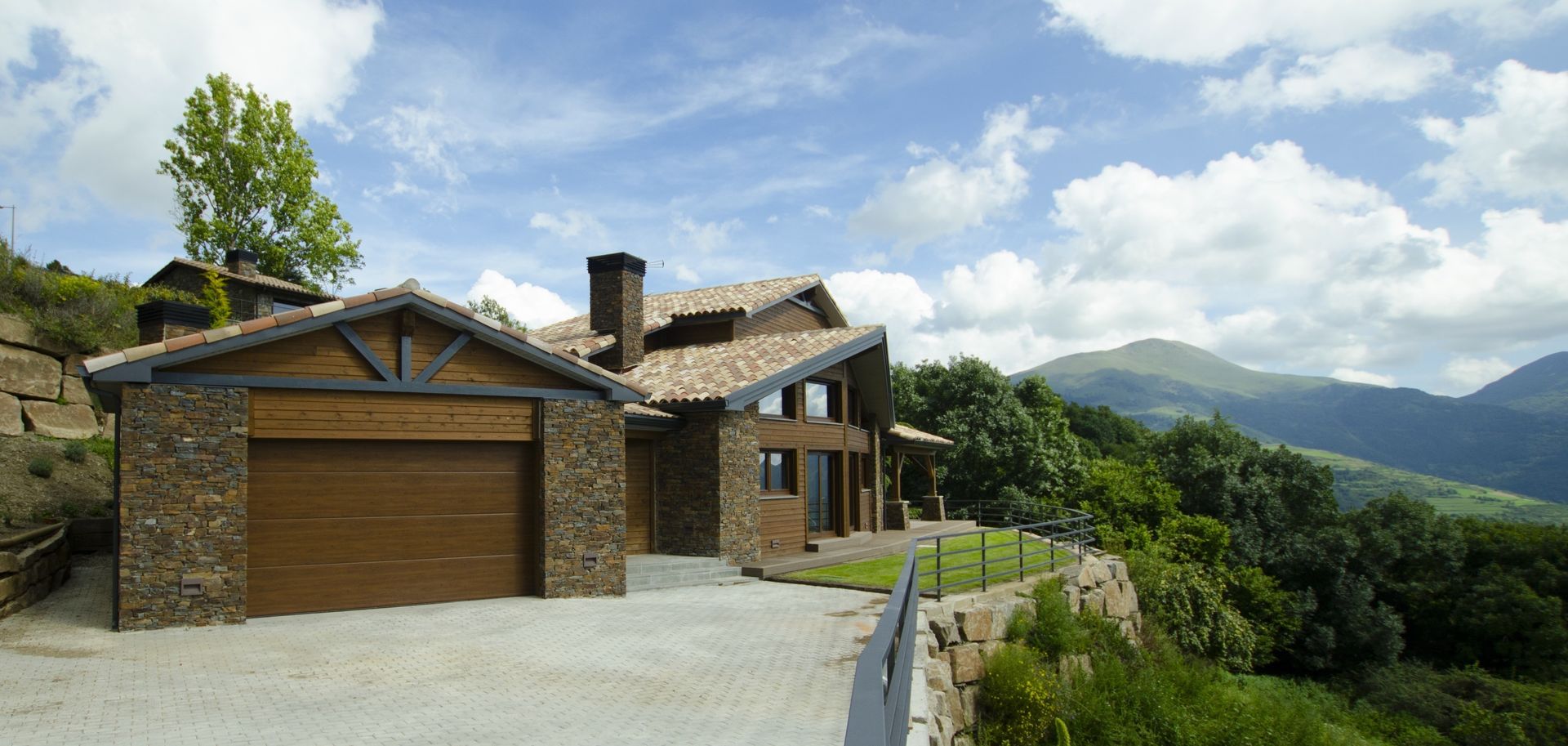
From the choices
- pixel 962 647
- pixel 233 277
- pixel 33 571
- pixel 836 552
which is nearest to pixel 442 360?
pixel 33 571

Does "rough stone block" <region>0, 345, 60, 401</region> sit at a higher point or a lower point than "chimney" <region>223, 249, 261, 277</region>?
lower

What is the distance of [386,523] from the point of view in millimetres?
12133

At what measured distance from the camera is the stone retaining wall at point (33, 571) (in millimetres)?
10883

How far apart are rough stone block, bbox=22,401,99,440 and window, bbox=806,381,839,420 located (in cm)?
1617

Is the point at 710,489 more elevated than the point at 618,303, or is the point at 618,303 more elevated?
the point at 618,303

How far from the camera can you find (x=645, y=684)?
7.96 meters

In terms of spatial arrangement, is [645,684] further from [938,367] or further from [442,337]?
[938,367]

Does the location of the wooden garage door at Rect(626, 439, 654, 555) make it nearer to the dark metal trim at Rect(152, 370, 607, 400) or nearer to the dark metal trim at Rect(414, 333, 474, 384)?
the dark metal trim at Rect(152, 370, 607, 400)

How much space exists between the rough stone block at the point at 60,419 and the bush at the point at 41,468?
288 centimetres

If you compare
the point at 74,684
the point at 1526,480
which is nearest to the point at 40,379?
the point at 74,684

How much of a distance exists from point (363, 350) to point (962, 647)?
845 centimetres

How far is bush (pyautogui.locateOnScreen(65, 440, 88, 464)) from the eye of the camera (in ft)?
59.8

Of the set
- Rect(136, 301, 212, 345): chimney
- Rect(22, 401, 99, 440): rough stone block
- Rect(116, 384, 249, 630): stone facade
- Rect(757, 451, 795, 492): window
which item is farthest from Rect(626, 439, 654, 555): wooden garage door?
Rect(22, 401, 99, 440): rough stone block

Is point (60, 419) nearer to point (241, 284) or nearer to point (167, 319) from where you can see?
point (241, 284)
